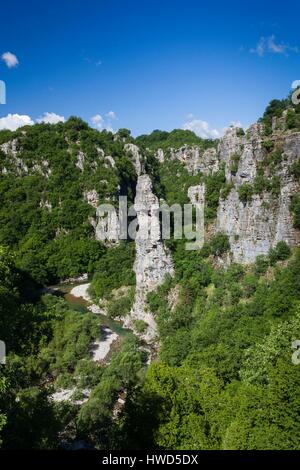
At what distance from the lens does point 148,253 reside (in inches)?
1957

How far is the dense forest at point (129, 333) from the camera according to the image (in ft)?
56.4

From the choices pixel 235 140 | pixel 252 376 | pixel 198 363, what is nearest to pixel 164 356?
pixel 198 363

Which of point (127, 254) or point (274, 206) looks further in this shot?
point (127, 254)

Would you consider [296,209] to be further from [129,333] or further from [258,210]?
[129,333]

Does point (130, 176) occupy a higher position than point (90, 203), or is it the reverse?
point (130, 176)

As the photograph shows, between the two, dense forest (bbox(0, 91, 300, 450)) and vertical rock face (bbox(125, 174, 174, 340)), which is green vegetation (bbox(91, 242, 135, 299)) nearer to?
dense forest (bbox(0, 91, 300, 450))

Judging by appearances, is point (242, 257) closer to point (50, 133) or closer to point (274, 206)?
point (274, 206)

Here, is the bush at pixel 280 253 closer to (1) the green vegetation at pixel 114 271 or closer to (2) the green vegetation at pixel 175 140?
(1) the green vegetation at pixel 114 271

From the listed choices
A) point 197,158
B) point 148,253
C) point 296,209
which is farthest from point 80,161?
point 296,209

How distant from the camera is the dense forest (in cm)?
1720

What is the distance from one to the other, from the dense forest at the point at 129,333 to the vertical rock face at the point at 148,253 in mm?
1890

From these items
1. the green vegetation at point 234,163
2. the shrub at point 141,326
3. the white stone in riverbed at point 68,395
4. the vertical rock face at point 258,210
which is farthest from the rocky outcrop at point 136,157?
the white stone in riverbed at point 68,395
